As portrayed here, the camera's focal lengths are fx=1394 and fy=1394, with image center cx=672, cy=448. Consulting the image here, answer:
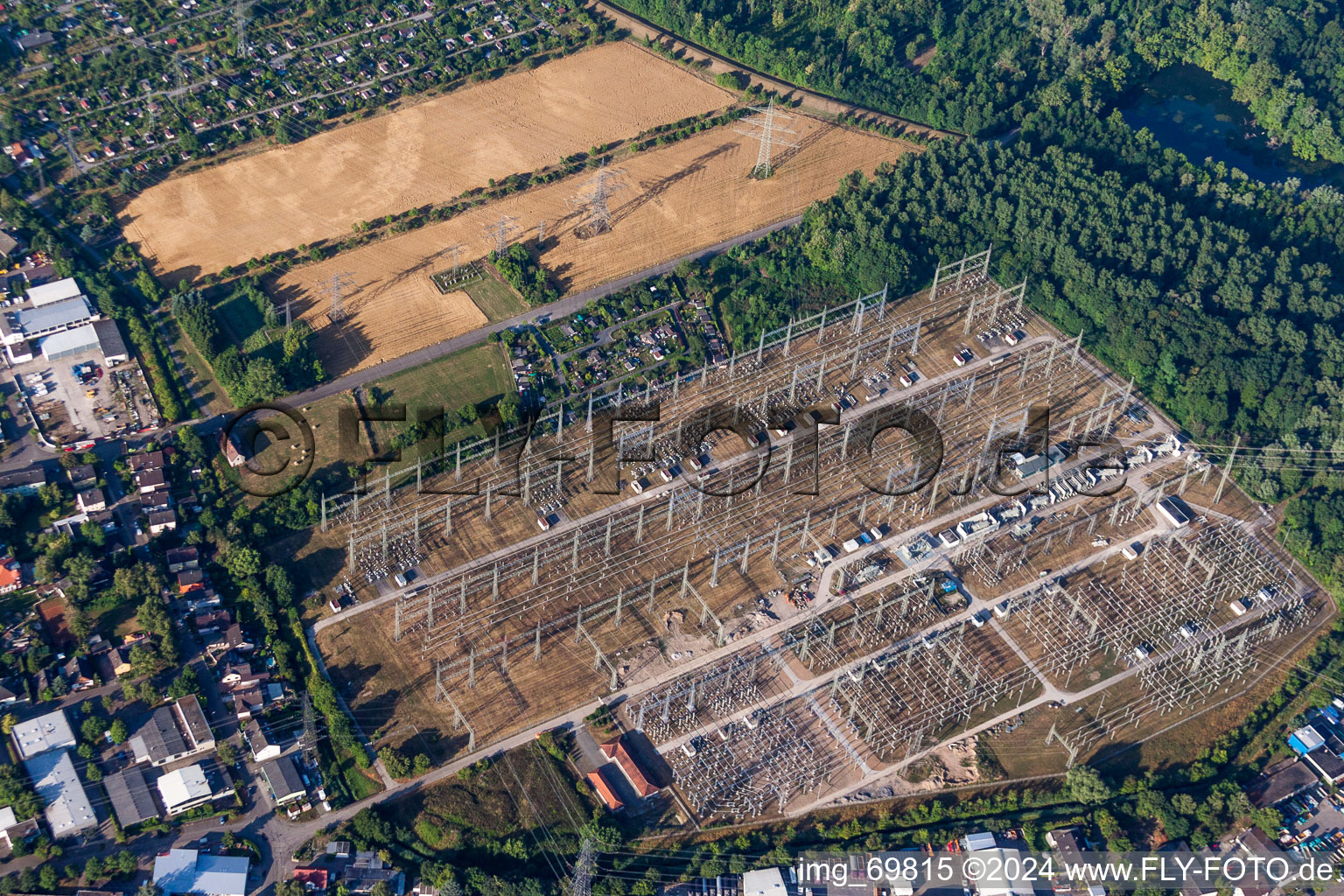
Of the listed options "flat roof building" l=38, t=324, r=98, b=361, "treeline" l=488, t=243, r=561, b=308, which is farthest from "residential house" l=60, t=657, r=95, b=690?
"treeline" l=488, t=243, r=561, b=308

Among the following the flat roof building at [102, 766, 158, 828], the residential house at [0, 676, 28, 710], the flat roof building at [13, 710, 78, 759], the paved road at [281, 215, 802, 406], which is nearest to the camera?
the flat roof building at [102, 766, 158, 828]

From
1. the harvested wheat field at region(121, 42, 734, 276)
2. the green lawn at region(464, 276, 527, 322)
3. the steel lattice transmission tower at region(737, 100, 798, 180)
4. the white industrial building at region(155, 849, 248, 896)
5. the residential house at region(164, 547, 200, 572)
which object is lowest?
the white industrial building at region(155, 849, 248, 896)

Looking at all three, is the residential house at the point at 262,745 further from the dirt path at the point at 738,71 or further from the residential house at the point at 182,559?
the dirt path at the point at 738,71

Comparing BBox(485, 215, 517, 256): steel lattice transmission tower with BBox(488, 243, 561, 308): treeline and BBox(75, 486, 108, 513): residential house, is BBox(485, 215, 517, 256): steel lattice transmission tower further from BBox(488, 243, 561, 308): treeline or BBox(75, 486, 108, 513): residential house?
BBox(75, 486, 108, 513): residential house

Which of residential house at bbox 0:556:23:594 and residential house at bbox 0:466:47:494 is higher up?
residential house at bbox 0:466:47:494

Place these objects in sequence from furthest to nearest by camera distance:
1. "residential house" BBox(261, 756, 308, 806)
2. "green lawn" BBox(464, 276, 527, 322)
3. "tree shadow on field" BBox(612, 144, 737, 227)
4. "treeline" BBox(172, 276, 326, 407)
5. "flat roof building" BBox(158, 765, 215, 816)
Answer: "tree shadow on field" BBox(612, 144, 737, 227) → "green lawn" BBox(464, 276, 527, 322) → "treeline" BBox(172, 276, 326, 407) → "residential house" BBox(261, 756, 308, 806) → "flat roof building" BBox(158, 765, 215, 816)

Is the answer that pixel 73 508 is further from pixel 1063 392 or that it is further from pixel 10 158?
pixel 1063 392

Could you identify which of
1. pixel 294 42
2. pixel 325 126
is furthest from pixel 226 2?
pixel 325 126
